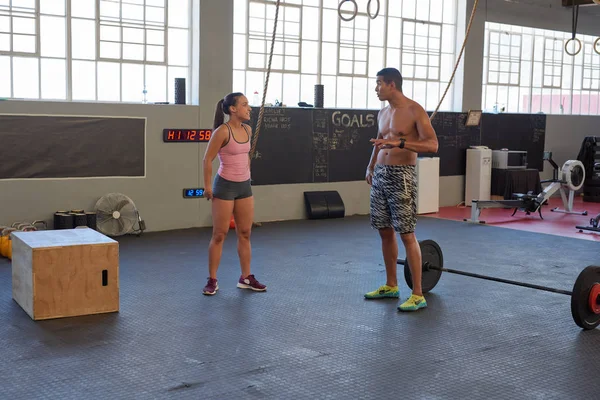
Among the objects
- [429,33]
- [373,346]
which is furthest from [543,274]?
[429,33]

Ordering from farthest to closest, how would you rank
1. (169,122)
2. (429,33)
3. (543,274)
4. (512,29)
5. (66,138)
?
(512,29) → (429,33) → (169,122) → (66,138) → (543,274)

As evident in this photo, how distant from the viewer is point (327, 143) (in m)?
8.97

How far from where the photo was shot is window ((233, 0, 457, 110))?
8453 mm

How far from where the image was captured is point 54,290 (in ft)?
13.6

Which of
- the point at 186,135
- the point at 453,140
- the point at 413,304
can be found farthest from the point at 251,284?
the point at 453,140

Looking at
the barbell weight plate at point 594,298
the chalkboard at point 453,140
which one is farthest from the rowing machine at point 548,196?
the barbell weight plate at point 594,298

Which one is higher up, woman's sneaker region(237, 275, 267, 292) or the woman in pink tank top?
the woman in pink tank top

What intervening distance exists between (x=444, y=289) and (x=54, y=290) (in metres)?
2.64

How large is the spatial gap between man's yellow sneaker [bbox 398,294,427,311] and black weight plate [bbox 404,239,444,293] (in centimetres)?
29

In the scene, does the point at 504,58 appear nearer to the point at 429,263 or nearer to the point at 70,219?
the point at 429,263

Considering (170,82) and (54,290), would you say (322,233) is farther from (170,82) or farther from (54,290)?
(54,290)

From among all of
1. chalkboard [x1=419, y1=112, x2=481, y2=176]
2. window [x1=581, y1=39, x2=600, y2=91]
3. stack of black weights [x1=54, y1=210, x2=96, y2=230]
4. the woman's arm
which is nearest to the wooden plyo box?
the woman's arm

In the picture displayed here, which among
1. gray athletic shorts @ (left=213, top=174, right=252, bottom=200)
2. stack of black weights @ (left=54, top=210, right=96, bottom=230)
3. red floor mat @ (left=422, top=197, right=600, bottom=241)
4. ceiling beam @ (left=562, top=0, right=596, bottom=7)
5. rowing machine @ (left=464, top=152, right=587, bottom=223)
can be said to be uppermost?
ceiling beam @ (left=562, top=0, right=596, bottom=7)

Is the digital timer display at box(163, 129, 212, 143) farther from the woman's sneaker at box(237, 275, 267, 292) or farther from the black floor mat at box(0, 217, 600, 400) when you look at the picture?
the woman's sneaker at box(237, 275, 267, 292)
